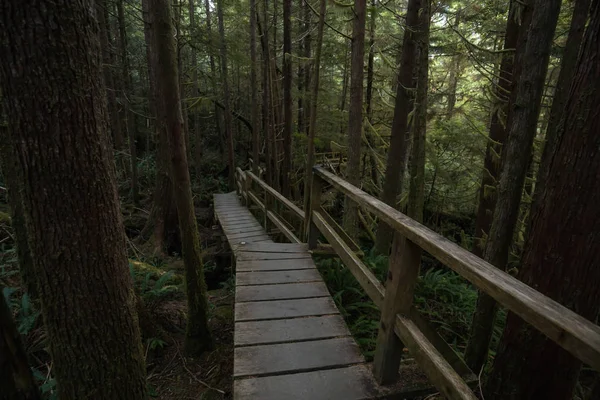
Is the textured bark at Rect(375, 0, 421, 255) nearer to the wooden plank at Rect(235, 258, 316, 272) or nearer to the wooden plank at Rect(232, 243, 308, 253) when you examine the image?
the wooden plank at Rect(232, 243, 308, 253)

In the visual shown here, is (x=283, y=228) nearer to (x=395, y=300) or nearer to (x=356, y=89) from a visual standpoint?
(x=356, y=89)

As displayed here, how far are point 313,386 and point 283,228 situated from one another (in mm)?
4149

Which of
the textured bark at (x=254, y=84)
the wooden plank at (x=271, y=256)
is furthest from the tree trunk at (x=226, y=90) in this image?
the wooden plank at (x=271, y=256)

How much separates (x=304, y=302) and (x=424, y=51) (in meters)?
4.66

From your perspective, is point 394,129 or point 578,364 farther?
point 394,129

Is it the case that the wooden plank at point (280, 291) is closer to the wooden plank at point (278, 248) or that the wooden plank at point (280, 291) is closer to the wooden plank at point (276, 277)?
the wooden plank at point (276, 277)

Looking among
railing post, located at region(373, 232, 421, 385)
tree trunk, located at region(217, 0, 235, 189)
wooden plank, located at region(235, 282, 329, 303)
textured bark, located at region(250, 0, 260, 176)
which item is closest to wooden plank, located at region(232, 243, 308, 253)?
wooden plank, located at region(235, 282, 329, 303)

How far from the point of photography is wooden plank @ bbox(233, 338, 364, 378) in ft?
7.72

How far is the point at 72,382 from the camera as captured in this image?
77.3 inches

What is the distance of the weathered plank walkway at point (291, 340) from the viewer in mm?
2191

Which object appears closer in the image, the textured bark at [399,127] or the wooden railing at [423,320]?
the wooden railing at [423,320]

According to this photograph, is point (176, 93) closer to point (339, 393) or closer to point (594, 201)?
point (339, 393)

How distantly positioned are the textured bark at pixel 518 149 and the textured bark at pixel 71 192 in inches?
118

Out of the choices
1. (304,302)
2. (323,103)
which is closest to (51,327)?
(304,302)
